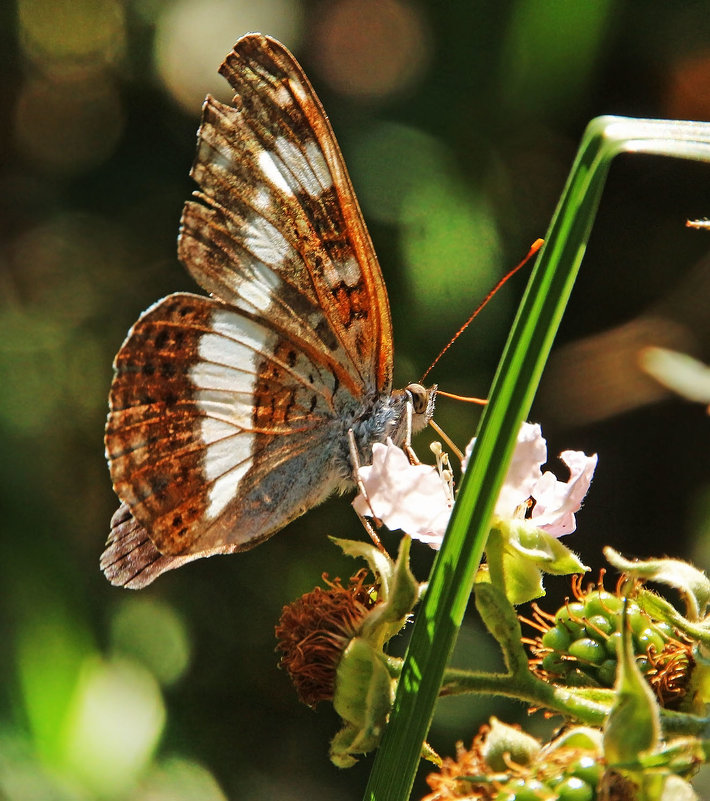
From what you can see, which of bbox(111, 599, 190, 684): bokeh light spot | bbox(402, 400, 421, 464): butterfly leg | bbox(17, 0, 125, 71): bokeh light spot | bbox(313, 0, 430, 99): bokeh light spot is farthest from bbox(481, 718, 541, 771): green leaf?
bbox(17, 0, 125, 71): bokeh light spot

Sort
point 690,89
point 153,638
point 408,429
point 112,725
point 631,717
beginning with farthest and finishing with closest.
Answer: point 690,89 < point 153,638 < point 112,725 < point 408,429 < point 631,717

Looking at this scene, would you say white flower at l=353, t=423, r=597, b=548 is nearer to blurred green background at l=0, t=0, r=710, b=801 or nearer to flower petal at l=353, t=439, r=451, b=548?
flower petal at l=353, t=439, r=451, b=548

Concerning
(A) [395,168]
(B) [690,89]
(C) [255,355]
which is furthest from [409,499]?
(B) [690,89]

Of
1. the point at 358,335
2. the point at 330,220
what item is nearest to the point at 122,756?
the point at 358,335

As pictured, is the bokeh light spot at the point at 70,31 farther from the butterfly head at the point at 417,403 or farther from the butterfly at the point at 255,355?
the butterfly head at the point at 417,403

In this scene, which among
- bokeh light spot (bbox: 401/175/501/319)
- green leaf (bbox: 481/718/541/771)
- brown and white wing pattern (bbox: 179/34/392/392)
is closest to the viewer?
green leaf (bbox: 481/718/541/771)

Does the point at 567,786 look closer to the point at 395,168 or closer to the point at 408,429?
the point at 408,429
